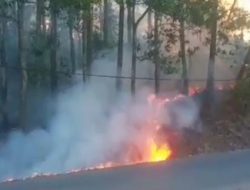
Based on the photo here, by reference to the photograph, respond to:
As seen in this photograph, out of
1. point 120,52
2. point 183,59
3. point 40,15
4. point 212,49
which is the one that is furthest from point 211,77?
point 40,15

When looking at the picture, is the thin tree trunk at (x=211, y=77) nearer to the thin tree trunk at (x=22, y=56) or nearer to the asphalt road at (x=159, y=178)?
the thin tree trunk at (x=22, y=56)

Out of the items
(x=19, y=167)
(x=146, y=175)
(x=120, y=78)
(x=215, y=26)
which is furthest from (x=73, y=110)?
(x=146, y=175)

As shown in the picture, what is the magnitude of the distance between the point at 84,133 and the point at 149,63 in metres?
9.22

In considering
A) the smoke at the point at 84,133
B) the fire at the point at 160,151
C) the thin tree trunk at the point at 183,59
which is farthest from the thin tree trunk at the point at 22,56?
the thin tree trunk at the point at 183,59

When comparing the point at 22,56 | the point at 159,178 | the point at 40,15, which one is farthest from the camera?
the point at 40,15

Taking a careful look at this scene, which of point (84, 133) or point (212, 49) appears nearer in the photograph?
point (84, 133)

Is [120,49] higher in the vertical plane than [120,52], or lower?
higher

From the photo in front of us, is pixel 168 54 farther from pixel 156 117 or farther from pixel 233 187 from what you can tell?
pixel 233 187

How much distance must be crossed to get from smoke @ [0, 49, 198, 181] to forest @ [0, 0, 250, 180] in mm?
287

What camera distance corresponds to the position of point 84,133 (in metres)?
22.5

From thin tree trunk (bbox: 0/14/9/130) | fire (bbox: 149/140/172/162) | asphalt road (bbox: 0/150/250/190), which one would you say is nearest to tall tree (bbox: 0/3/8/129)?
thin tree trunk (bbox: 0/14/9/130)

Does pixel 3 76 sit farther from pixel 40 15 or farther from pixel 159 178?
pixel 159 178

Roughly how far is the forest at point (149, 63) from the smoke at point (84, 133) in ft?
0.94

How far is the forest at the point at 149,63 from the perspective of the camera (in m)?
22.7
